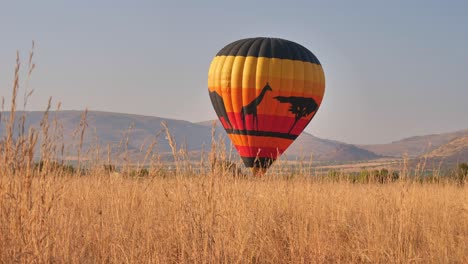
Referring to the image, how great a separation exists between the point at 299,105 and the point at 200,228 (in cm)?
2058

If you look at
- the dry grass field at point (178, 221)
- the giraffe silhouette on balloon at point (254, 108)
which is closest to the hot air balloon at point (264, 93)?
the giraffe silhouette on balloon at point (254, 108)

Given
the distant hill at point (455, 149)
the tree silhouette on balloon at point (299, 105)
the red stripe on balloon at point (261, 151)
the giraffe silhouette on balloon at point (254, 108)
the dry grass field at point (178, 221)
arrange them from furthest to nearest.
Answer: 1. the distant hill at point (455, 149)
2. the red stripe on balloon at point (261, 151)
3. the tree silhouette on balloon at point (299, 105)
4. the giraffe silhouette on balloon at point (254, 108)
5. the dry grass field at point (178, 221)

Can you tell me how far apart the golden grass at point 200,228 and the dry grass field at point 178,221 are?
1 cm

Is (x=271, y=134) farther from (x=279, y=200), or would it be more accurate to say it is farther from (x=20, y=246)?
(x=20, y=246)

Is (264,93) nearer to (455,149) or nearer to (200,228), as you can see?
(200,228)

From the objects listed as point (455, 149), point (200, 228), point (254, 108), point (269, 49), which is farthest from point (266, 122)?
point (455, 149)

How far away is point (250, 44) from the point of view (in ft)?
85.5

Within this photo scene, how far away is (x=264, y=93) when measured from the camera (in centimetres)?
2464

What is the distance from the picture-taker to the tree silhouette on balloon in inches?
977

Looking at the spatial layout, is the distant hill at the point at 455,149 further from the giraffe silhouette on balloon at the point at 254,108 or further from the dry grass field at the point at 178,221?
the dry grass field at the point at 178,221

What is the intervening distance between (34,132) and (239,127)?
21666 mm

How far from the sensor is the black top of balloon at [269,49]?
2514 centimetres

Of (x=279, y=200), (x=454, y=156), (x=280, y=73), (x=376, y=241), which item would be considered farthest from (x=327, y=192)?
Result: (x=454, y=156)

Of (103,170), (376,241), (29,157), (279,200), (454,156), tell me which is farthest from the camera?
(454,156)
